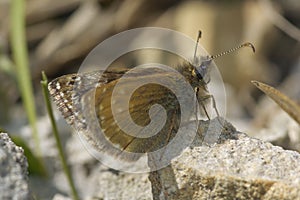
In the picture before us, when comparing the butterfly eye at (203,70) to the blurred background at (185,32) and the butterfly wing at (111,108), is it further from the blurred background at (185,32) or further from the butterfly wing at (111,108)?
the blurred background at (185,32)

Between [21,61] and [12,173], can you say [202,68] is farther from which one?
[21,61]

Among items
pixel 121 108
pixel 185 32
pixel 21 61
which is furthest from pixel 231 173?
pixel 185 32

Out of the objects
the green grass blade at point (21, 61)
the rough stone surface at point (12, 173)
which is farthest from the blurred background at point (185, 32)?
the rough stone surface at point (12, 173)

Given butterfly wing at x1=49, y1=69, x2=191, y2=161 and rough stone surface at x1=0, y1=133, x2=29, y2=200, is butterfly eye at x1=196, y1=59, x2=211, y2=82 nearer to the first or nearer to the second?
butterfly wing at x1=49, y1=69, x2=191, y2=161

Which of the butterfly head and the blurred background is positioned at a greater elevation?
the blurred background

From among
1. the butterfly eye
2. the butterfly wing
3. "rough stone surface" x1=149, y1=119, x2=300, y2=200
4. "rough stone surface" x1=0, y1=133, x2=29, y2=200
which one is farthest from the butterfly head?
"rough stone surface" x1=0, y1=133, x2=29, y2=200

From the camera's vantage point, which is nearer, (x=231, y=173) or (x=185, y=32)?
(x=231, y=173)
